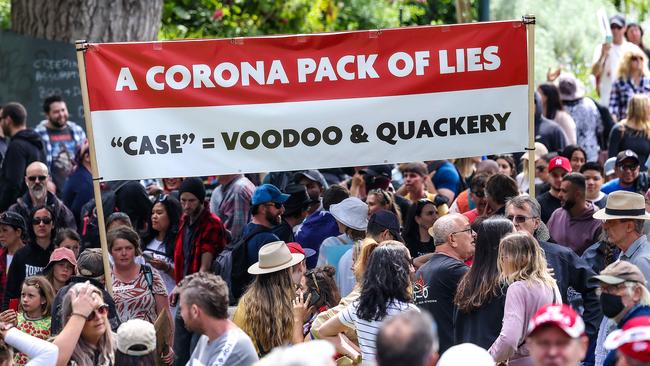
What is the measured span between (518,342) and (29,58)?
10.1 m

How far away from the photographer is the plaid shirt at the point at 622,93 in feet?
50.8

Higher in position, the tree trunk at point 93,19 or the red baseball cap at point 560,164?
the tree trunk at point 93,19

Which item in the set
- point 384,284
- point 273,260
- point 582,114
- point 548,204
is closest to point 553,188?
point 548,204

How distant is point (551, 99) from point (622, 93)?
159cm

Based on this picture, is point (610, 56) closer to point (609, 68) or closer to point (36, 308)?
point (609, 68)

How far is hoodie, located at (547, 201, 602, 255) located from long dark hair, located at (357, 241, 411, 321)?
302 cm

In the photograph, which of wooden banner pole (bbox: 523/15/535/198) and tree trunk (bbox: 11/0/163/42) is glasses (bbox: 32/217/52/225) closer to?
wooden banner pole (bbox: 523/15/535/198)

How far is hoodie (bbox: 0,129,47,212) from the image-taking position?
496 inches

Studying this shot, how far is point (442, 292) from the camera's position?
25.4 feet

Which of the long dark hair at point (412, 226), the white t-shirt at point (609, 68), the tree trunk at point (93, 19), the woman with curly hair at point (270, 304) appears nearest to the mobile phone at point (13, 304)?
the woman with curly hair at point (270, 304)

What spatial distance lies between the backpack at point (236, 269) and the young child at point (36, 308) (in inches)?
54.4

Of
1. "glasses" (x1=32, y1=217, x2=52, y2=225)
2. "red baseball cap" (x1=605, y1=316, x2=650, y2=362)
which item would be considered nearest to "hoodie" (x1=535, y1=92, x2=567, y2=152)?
"glasses" (x1=32, y1=217, x2=52, y2=225)

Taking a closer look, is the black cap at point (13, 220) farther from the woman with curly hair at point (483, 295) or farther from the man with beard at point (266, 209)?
the woman with curly hair at point (483, 295)

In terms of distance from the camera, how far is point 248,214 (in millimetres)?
11242
